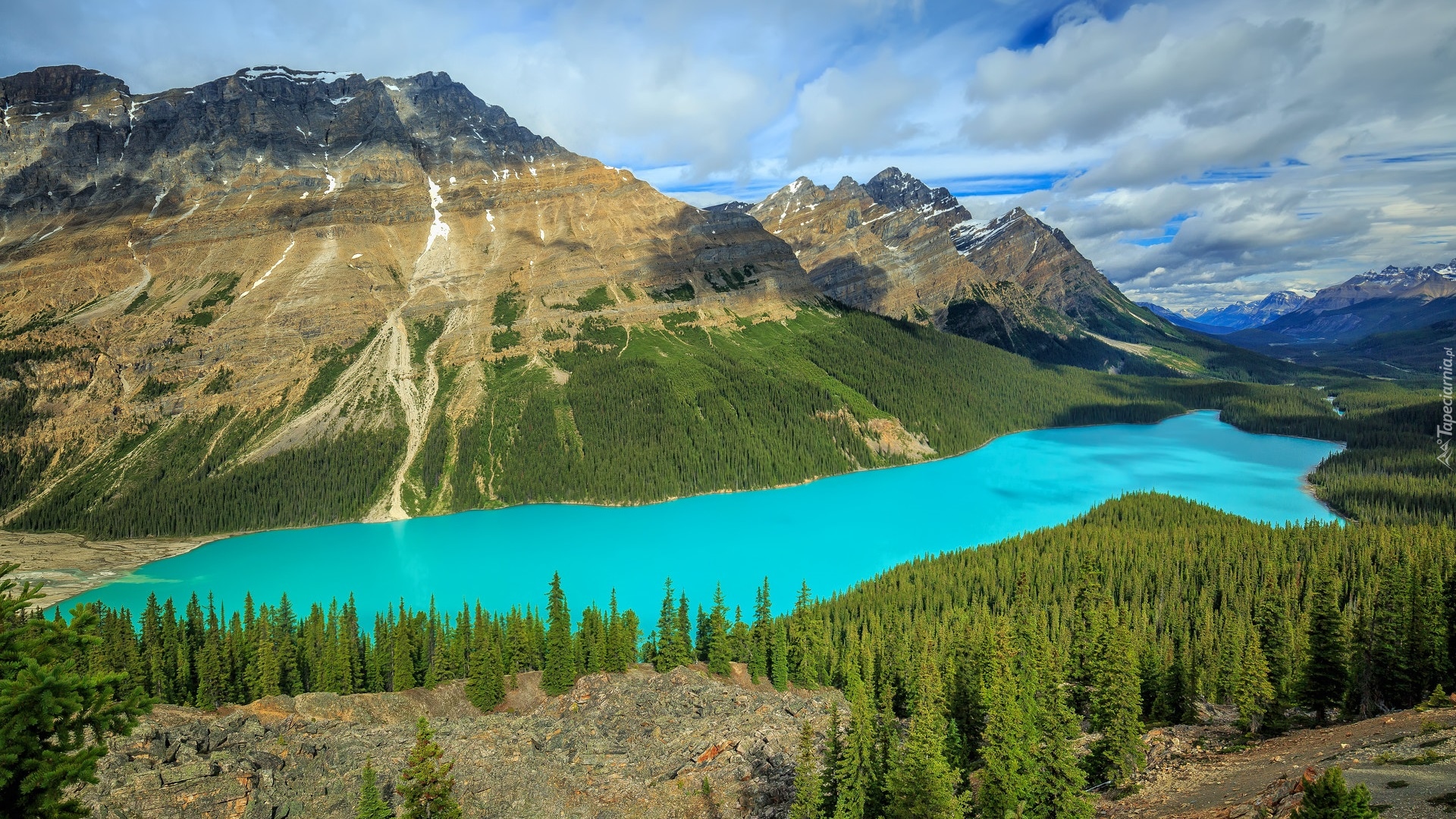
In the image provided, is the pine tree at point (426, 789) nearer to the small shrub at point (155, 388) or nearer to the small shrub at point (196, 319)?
the small shrub at point (155, 388)

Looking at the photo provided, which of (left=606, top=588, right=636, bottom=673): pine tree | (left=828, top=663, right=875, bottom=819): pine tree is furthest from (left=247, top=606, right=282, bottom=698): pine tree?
(left=828, top=663, right=875, bottom=819): pine tree

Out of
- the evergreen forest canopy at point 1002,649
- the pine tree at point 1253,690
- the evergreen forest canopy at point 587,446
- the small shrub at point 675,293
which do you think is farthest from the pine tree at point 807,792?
the small shrub at point 675,293

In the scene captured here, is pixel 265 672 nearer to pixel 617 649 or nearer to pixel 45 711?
pixel 617 649

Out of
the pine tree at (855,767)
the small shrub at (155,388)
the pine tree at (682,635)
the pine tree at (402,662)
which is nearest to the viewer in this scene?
the pine tree at (855,767)

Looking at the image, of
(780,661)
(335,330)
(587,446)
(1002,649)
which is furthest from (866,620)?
(335,330)

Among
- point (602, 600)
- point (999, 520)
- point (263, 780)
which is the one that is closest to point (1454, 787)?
point (263, 780)
